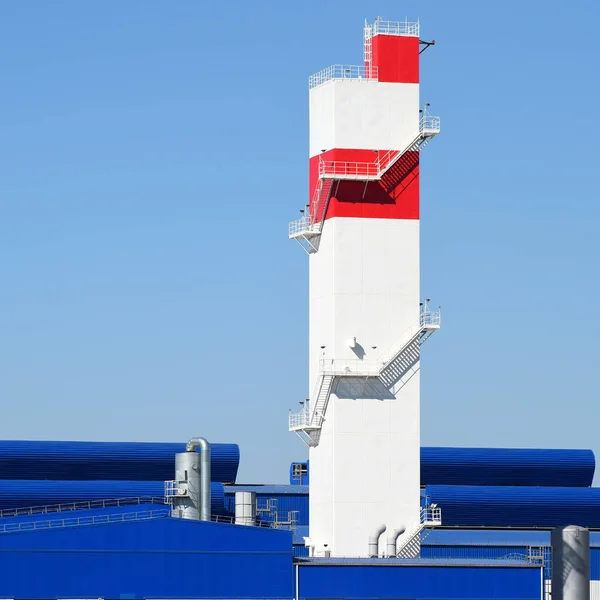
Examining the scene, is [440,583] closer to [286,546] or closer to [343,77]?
[286,546]

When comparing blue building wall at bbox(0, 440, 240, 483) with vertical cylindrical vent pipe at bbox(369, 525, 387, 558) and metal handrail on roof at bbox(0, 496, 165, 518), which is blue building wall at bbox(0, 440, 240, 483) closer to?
metal handrail on roof at bbox(0, 496, 165, 518)

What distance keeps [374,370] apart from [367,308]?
2.92m

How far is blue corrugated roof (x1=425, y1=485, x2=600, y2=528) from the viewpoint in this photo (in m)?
100

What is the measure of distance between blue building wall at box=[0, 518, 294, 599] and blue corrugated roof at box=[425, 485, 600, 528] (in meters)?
26.2

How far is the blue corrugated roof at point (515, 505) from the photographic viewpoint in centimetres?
10019

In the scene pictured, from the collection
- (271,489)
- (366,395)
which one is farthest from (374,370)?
(271,489)

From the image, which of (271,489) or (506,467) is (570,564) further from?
(506,467)

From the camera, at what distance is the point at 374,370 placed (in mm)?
84250

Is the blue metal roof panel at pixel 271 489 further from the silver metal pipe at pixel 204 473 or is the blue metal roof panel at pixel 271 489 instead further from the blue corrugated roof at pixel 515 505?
the silver metal pipe at pixel 204 473

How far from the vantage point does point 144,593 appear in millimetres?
73625

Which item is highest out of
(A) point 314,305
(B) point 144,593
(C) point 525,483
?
(A) point 314,305

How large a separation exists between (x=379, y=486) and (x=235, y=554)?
11342mm

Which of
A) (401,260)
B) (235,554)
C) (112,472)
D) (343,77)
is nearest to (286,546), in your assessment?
(235,554)

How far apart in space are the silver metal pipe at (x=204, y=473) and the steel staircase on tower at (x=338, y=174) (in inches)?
427
